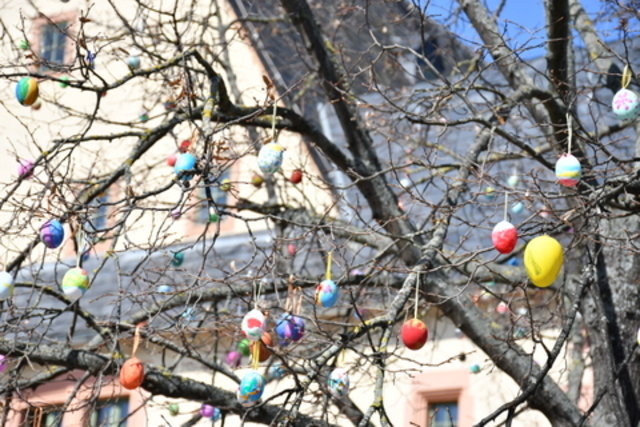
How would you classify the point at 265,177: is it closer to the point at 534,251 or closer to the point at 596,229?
the point at 596,229

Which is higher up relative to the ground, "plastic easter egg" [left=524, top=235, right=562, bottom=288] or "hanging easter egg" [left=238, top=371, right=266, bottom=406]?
"plastic easter egg" [left=524, top=235, right=562, bottom=288]

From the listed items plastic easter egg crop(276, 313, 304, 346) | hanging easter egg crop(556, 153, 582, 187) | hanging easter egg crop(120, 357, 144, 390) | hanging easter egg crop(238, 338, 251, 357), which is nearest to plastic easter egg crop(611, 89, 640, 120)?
hanging easter egg crop(556, 153, 582, 187)

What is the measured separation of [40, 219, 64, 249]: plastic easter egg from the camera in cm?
458

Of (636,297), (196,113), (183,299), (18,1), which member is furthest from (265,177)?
(18,1)

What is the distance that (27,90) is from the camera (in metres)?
5.01

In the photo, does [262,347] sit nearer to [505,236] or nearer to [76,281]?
[76,281]

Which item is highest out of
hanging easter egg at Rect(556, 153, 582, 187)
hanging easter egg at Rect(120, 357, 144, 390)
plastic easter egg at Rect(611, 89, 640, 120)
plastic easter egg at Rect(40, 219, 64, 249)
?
plastic easter egg at Rect(611, 89, 640, 120)

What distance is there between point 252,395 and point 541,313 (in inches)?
171

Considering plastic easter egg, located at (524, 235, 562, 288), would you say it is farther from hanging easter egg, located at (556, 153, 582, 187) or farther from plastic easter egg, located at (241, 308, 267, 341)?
plastic easter egg, located at (241, 308, 267, 341)

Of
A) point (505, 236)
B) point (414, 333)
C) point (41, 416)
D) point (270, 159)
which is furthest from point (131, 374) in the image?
point (505, 236)

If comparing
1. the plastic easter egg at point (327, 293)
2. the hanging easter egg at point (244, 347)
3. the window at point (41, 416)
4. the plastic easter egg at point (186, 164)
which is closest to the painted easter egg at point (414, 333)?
the plastic easter egg at point (327, 293)

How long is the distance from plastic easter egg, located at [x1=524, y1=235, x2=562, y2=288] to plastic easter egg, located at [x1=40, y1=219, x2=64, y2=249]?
2.10 metres

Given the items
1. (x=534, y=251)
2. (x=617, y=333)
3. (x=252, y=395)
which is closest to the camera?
(x=534, y=251)

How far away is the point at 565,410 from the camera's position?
226 inches
